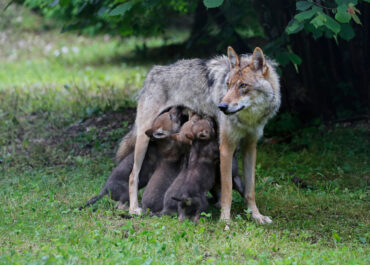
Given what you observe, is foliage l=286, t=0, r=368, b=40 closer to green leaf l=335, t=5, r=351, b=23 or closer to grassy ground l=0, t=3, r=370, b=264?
green leaf l=335, t=5, r=351, b=23

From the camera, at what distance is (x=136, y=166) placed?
7719 mm

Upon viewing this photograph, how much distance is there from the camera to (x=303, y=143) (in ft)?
32.3

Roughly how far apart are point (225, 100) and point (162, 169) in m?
1.68

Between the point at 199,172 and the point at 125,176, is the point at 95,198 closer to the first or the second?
the point at 125,176

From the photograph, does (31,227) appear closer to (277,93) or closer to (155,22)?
(277,93)

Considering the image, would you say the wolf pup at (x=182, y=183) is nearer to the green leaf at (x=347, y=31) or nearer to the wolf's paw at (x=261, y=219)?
the wolf's paw at (x=261, y=219)

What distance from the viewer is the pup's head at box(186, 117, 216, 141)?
724 centimetres

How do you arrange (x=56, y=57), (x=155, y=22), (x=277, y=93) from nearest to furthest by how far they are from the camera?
(x=277, y=93)
(x=155, y=22)
(x=56, y=57)

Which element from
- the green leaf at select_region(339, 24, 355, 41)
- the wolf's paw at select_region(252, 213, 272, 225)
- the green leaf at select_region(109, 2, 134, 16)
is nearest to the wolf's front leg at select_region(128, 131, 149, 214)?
the wolf's paw at select_region(252, 213, 272, 225)

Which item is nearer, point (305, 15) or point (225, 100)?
point (225, 100)

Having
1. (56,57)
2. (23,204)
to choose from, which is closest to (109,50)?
(56,57)

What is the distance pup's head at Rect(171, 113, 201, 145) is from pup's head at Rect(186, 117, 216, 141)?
8 cm

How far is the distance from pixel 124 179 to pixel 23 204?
1.45 meters

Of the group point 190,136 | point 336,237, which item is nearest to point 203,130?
point 190,136
